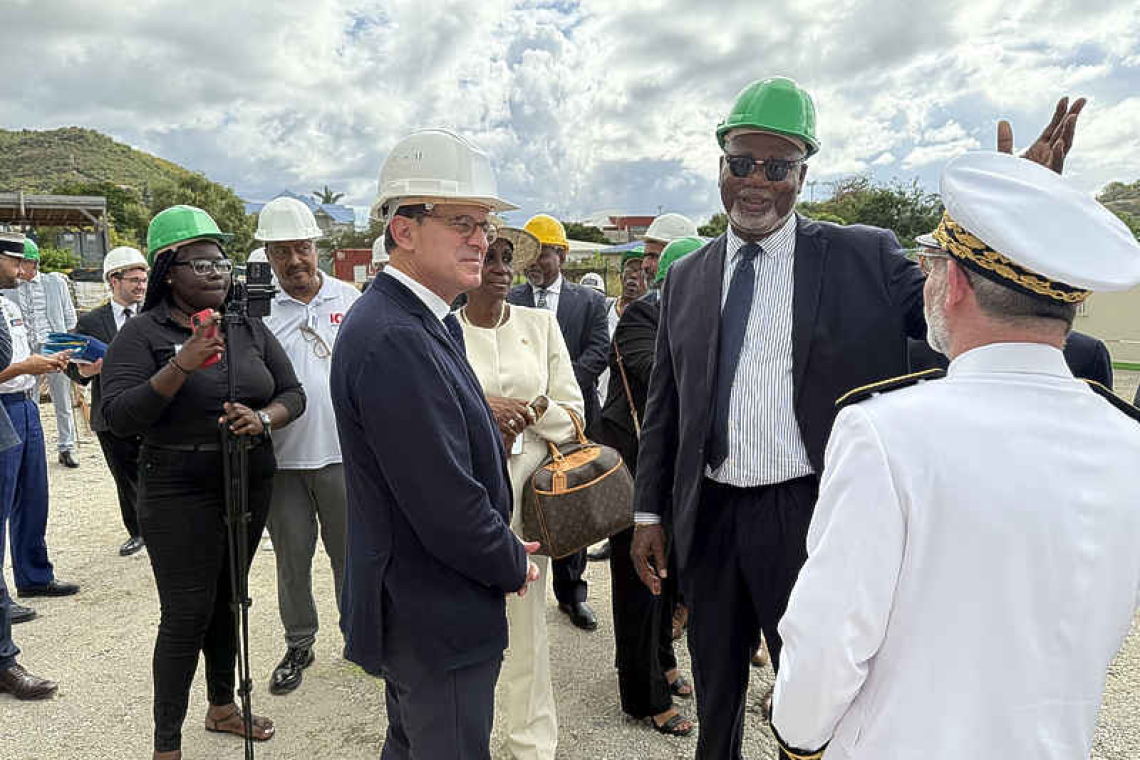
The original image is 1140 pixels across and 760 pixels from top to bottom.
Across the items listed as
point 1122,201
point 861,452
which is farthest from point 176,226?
point 1122,201

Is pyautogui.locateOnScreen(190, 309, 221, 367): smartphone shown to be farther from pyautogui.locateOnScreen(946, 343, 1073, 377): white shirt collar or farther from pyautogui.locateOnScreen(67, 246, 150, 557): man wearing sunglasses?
pyautogui.locateOnScreen(67, 246, 150, 557): man wearing sunglasses

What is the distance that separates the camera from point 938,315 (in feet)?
4.28

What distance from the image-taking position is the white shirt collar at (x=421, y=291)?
1.92 metres

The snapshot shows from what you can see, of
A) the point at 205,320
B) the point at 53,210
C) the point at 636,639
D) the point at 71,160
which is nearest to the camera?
the point at 205,320

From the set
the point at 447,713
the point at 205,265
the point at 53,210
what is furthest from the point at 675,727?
the point at 53,210

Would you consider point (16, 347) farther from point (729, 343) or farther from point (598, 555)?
point (729, 343)

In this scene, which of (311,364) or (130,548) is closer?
(311,364)

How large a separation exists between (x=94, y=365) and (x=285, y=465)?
1.84 meters

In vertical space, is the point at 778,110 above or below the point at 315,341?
above

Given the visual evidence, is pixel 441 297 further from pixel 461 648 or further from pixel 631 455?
pixel 631 455

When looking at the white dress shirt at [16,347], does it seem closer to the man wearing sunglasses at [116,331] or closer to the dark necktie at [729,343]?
the man wearing sunglasses at [116,331]

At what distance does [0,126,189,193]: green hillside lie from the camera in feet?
299

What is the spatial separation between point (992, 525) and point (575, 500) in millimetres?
1783

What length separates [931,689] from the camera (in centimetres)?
113
